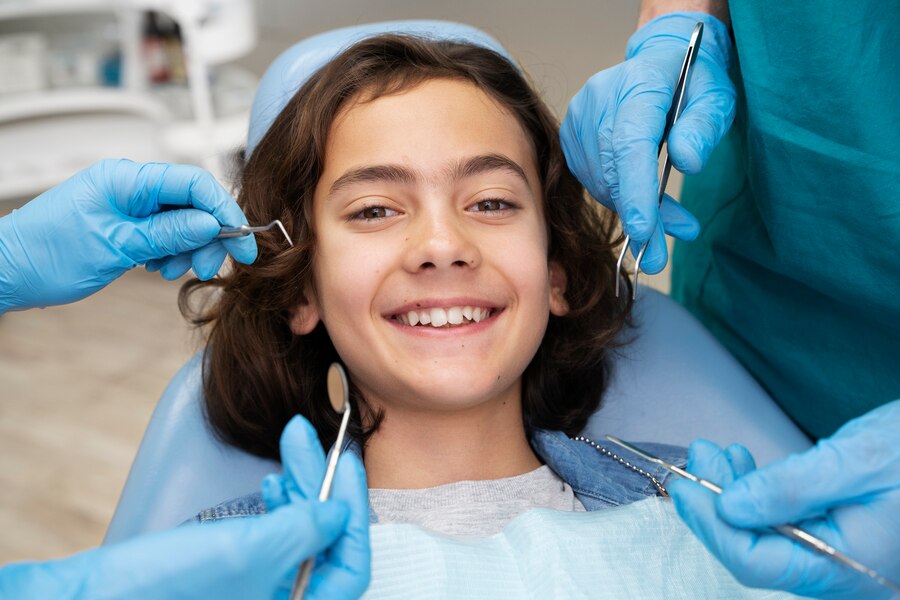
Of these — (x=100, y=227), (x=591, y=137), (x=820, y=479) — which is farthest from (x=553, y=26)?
(x=820, y=479)

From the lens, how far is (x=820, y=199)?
3.80 ft

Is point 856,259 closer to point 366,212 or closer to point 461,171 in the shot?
point 461,171

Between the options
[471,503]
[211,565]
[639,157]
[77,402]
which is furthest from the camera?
[77,402]

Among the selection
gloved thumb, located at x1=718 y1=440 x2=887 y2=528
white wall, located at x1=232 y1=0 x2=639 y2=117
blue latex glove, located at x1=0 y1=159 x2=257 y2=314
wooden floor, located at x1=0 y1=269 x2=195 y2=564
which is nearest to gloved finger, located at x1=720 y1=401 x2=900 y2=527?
gloved thumb, located at x1=718 y1=440 x2=887 y2=528

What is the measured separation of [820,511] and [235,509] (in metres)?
0.74

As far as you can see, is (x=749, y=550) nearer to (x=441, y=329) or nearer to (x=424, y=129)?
(x=441, y=329)

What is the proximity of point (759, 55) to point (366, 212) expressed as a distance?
1.91ft

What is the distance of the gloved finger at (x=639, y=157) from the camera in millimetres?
1092

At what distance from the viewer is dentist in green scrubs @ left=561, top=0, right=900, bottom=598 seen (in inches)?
33.4

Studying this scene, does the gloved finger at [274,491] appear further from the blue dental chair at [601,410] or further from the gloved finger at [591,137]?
the gloved finger at [591,137]

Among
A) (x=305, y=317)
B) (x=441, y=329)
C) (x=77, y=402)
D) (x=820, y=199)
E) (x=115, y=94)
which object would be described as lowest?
(x=77, y=402)

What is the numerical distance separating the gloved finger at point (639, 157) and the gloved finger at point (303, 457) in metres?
0.49

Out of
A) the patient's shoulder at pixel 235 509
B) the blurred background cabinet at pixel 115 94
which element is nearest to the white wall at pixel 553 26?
the blurred background cabinet at pixel 115 94

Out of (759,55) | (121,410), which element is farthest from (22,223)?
(121,410)
